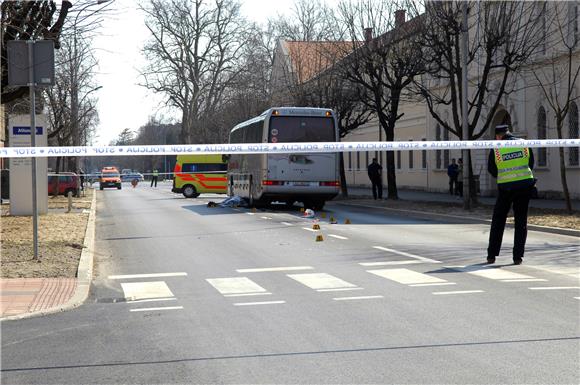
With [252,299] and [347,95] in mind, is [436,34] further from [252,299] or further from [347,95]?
[252,299]

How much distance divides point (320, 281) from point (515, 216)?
3.21m

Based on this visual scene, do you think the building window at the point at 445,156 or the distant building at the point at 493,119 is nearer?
the distant building at the point at 493,119

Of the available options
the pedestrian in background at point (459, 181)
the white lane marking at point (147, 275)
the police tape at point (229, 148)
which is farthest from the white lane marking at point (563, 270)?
the pedestrian in background at point (459, 181)

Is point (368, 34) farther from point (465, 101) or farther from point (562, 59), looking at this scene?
point (465, 101)

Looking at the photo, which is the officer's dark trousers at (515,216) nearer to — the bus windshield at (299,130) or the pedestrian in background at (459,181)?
the bus windshield at (299,130)

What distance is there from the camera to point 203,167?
48875mm

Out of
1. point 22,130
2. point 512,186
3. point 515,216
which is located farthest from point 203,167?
point 512,186

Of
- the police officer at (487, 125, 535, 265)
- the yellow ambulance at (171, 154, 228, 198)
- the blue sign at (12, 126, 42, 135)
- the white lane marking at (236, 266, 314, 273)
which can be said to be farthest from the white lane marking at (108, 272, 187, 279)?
the yellow ambulance at (171, 154, 228, 198)

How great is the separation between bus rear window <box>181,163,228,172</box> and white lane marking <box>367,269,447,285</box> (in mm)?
37527

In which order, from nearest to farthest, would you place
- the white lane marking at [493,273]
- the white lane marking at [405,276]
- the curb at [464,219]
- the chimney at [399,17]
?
the white lane marking at [405,276], the white lane marking at [493,273], the curb at [464,219], the chimney at [399,17]

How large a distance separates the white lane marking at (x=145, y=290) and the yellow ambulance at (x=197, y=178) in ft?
119

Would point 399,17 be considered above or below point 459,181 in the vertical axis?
above

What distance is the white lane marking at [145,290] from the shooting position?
→ 9664mm

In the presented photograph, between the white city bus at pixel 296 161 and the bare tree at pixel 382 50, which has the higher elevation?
the bare tree at pixel 382 50
